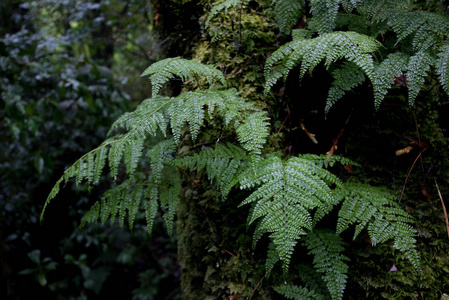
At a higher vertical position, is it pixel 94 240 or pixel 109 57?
pixel 109 57

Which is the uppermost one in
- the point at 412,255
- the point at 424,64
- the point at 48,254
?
the point at 424,64

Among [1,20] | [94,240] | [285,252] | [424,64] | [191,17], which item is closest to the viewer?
Answer: [285,252]

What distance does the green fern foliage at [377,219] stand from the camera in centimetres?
118

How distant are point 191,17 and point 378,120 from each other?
1.71m

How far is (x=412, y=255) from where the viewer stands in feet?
3.77

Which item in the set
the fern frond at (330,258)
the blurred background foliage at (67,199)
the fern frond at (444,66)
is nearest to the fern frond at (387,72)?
the fern frond at (444,66)

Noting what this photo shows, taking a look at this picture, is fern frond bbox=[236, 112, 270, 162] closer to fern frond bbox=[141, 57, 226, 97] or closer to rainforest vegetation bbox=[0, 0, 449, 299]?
rainforest vegetation bbox=[0, 0, 449, 299]

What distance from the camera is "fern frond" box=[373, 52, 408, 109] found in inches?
51.2

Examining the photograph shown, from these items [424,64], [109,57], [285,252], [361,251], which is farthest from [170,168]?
[109,57]

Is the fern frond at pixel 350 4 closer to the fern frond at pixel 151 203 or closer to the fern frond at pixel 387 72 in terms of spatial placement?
the fern frond at pixel 387 72

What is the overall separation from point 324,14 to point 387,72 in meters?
0.51

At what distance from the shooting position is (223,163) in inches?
56.9

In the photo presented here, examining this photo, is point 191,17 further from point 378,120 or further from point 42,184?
point 42,184

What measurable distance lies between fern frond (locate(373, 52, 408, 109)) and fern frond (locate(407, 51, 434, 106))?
4cm
